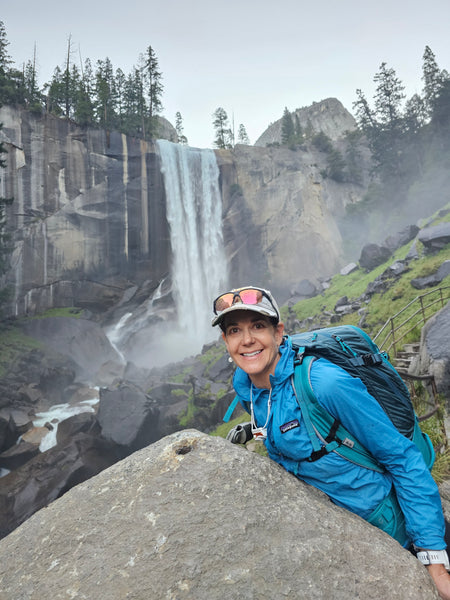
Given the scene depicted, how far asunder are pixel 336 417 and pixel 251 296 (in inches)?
34.8

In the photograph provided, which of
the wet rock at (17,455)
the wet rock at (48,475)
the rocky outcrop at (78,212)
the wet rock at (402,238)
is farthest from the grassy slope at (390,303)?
the rocky outcrop at (78,212)

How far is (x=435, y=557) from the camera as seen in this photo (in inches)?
63.7

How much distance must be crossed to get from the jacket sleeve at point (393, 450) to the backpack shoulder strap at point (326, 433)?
1.9 inches

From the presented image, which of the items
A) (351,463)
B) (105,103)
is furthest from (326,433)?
(105,103)

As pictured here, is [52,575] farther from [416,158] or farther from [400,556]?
[416,158]

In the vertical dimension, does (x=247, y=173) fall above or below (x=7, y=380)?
above

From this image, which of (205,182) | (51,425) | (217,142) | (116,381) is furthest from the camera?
(217,142)

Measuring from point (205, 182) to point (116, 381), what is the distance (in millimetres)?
23841

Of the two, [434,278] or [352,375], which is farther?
[434,278]

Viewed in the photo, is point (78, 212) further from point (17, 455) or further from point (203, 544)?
point (203, 544)

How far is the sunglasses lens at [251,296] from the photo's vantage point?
2029mm

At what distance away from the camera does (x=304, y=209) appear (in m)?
37.2

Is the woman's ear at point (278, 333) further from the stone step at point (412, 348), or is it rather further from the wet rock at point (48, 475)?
the wet rock at point (48, 475)

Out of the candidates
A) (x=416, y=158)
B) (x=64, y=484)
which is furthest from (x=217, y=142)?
(x=64, y=484)
